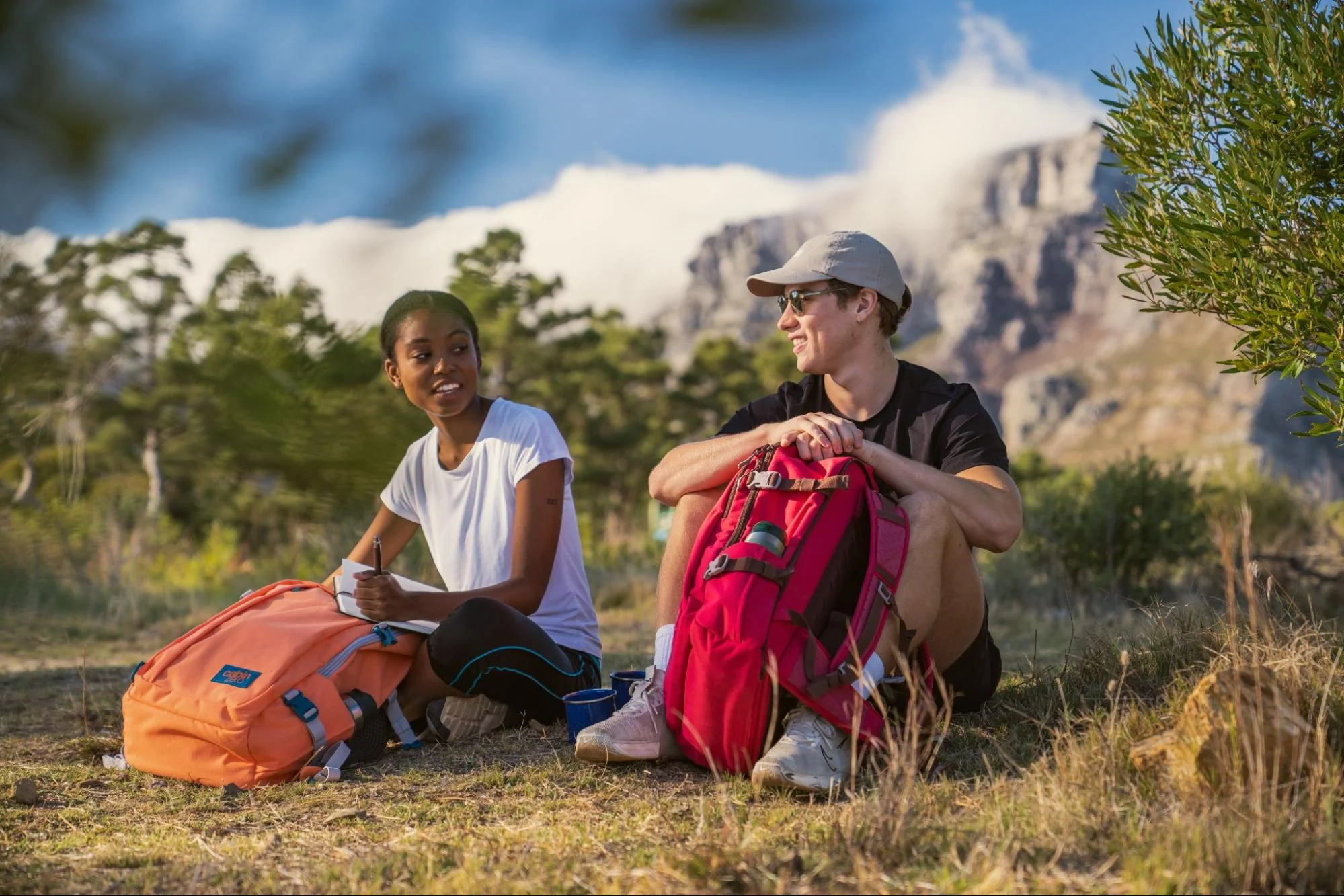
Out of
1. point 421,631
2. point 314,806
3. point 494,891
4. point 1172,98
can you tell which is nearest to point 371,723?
point 421,631

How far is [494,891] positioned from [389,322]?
59.1 inches

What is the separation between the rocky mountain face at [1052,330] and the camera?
111188mm

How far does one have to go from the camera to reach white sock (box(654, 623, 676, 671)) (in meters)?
3.34

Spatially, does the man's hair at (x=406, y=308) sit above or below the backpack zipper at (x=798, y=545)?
above

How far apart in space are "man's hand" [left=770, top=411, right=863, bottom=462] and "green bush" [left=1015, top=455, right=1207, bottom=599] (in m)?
5.65

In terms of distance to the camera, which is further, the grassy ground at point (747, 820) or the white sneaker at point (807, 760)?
the white sneaker at point (807, 760)

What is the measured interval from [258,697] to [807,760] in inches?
55.0

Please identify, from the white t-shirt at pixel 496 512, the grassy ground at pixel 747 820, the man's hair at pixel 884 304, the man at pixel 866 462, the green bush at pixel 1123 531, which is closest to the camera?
the grassy ground at pixel 747 820

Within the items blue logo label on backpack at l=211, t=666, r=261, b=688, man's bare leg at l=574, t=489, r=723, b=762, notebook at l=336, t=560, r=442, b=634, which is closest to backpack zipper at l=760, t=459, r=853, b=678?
man's bare leg at l=574, t=489, r=723, b=762

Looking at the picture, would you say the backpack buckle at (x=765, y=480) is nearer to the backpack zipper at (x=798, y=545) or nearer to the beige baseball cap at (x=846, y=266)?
the backpack zipper at (x=798, y=545)

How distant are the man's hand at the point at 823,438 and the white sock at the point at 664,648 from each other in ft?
1.95

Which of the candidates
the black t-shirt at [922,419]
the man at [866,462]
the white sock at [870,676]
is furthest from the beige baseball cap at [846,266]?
the white sock at [870,676]

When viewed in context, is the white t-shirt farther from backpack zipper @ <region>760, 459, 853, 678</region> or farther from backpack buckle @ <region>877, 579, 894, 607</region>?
backpack buckle @ <region>877, 579, 894, 607</region>

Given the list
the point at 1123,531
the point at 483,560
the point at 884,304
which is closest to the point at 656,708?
the point at 483,560
